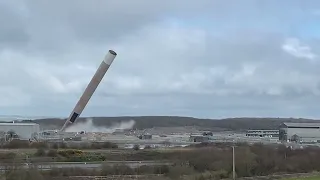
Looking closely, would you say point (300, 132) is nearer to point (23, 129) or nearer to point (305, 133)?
point (305, 133)

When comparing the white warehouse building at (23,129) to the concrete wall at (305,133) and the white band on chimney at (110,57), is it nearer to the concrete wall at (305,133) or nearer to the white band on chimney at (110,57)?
the white band on chimney at (110,57)

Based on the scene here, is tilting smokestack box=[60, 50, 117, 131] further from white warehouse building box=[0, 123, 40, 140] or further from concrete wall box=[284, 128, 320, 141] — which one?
concrete wall box=[284, 128, 320, 141]

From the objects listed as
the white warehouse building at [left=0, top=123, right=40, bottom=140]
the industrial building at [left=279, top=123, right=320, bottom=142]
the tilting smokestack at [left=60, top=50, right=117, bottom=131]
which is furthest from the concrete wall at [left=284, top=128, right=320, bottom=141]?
the tilting smokestack at [left=60, top=50, right=117, bottom=131]

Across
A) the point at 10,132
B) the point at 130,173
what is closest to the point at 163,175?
the point at 130,173

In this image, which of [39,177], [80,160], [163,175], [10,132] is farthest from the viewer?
[10,132]

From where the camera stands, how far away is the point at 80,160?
50.7 metres

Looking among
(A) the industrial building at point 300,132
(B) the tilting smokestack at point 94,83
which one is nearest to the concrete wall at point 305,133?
(A) the industrial building at point 300,132

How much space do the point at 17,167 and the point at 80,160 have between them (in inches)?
790

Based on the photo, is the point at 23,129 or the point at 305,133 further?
the point at 305,133

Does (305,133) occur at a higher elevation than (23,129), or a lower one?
higher

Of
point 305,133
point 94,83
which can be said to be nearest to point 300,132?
point 305,133

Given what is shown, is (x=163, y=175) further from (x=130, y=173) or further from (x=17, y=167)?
(x=17, y=167)

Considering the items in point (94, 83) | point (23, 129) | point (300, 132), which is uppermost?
point (94, 83)

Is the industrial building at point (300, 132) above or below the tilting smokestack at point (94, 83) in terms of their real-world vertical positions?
below
